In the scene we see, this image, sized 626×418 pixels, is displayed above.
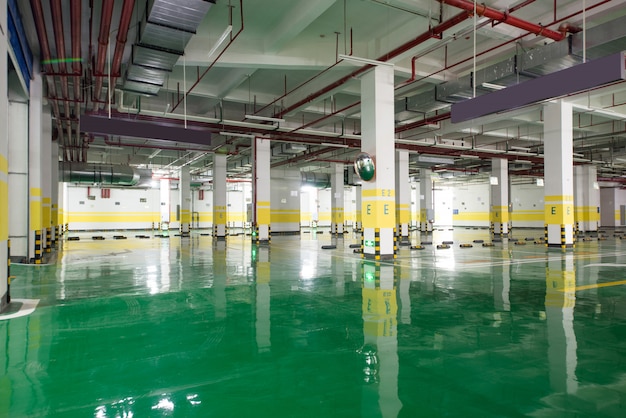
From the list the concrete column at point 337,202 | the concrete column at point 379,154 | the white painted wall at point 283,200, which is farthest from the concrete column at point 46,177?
the white painted wall at point 283,200

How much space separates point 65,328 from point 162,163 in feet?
81.0

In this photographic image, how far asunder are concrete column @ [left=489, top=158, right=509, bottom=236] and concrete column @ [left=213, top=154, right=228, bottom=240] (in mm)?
14632

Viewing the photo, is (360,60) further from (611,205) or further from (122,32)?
(611,205)

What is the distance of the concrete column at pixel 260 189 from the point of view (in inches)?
690

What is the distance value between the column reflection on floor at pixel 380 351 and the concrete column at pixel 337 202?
1752cm

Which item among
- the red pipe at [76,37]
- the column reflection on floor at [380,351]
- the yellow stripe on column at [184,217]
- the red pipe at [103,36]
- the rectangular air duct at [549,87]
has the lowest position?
the column reflection on floor at [380,351]

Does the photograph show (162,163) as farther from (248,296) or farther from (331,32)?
(248,296)

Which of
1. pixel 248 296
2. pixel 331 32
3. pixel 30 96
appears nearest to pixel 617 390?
pixel 248 296

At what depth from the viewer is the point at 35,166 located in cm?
1066

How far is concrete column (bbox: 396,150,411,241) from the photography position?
20.1m

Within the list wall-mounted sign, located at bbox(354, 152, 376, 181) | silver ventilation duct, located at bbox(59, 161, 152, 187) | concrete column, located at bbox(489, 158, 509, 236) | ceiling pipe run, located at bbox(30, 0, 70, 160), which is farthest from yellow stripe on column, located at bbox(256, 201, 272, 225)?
concrete column, located at bbox(489, 158, 509, 236)

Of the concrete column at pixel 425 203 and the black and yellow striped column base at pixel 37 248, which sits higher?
the concrete column at pixel 425 203

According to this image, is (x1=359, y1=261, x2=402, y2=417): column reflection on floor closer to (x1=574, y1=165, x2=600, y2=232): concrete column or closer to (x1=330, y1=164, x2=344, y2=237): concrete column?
(x1=330, y1=164, x2=344, y2=237): concrete column

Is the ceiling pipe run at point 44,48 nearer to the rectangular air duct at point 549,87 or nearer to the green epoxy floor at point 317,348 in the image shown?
the green epoxy floor at point 317,348
